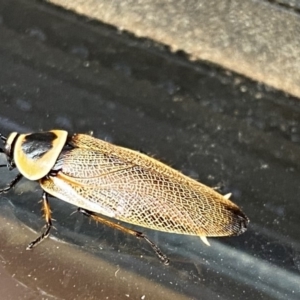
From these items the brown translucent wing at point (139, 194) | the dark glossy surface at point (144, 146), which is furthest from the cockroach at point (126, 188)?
the dark glossy surface at point (144, 146)

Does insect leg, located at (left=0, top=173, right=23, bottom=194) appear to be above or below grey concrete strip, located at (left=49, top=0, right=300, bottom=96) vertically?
below

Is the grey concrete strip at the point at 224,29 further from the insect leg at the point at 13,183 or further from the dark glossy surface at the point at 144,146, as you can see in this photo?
the insect leg at the point at 13,183

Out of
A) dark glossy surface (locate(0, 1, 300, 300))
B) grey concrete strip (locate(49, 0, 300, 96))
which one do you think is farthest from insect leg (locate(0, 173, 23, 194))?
grey concrete strip (locate(49, 0, 300, 96))

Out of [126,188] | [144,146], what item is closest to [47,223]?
[126,188]

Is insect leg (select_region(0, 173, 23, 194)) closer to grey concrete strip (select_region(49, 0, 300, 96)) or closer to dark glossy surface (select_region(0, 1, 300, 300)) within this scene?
dark glossy surface (select_region(0, 1, 300, 300))

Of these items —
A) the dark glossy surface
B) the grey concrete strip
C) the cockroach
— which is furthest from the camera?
the grey concrete strip

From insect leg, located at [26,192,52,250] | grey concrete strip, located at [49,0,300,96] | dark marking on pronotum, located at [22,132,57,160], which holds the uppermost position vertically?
grey concrete strip, located at [49,0,300,96]
